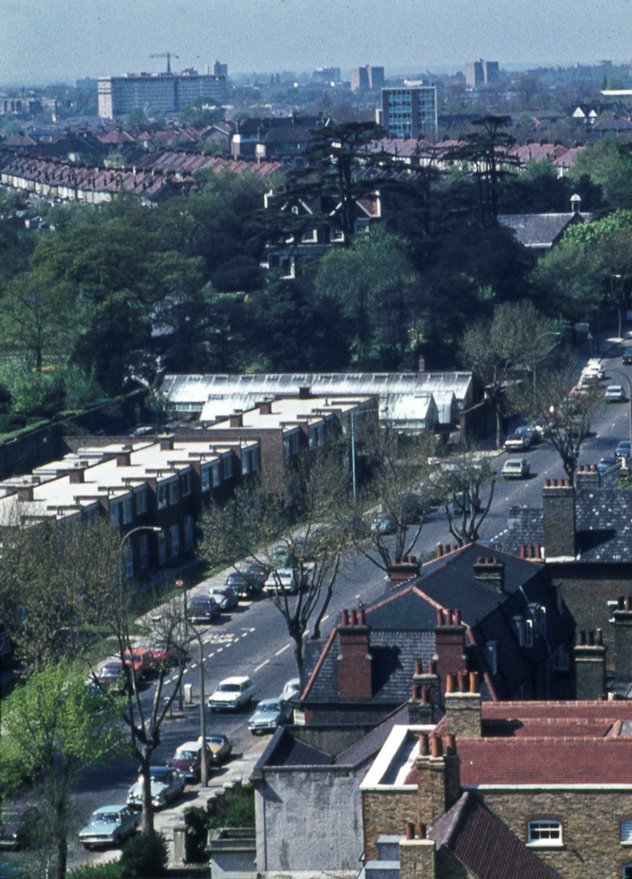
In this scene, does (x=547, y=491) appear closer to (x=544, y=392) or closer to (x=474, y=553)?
(x=474, y=553)

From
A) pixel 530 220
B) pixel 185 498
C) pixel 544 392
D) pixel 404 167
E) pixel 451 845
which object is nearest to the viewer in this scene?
pixel 451 845

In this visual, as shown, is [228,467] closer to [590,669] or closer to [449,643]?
[590,669]

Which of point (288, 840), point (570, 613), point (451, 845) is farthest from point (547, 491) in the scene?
point (451, 845)

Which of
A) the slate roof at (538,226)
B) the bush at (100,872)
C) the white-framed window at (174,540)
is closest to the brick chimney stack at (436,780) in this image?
the bush at (100,872)

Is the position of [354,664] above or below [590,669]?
above

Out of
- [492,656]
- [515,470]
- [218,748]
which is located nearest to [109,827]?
[218,748]

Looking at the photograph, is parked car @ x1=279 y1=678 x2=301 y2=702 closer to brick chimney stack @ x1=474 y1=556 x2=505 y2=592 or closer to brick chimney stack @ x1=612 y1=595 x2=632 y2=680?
brick chimney stack @ x1=474 y1=556 x2=505 y2=592
